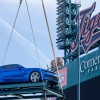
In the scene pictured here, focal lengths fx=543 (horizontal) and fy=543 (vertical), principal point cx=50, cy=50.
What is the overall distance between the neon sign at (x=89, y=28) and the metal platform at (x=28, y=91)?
3753 cm

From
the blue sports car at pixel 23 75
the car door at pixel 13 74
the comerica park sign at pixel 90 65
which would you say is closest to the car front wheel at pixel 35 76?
the blue sports car at pixel 23 75

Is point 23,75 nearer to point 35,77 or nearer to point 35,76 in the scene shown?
point 35,76

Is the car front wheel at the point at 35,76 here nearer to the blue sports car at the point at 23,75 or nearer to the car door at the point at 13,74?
the blue sports car at the point at 23,75

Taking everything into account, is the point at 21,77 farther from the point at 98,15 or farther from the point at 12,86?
the point at 98,15

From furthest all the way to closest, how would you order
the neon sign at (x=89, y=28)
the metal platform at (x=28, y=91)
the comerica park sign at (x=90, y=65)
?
1. the neon sign at (x=89, y=28)
2. the comerica park sign at (x=90, y=65)
3. the metal platform at (x=28, y=91)

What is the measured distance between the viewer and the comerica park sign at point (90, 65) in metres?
54.7

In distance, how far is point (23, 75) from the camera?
23.4 meters

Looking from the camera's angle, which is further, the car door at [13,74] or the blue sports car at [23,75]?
the car door at [13,74]

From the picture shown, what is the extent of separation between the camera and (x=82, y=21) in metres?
62.5

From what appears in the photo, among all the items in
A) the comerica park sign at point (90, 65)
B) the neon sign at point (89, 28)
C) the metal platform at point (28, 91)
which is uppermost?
the neon sign at point (89, 28)

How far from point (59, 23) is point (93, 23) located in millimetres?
17333

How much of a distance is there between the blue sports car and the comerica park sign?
30.4 metres

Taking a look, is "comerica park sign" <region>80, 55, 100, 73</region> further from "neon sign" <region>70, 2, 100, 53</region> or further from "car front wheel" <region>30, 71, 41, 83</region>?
"car front wheel" <region>30, 71, 41, 83</region>

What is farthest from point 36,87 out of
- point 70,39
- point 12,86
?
point 70,39
